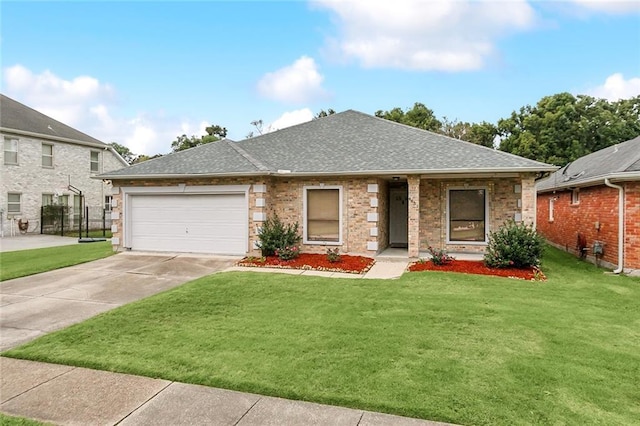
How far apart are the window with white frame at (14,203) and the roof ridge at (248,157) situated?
50.5ft

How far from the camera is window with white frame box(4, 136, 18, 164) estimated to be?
21703 mm

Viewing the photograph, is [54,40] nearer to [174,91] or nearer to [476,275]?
[174,91]

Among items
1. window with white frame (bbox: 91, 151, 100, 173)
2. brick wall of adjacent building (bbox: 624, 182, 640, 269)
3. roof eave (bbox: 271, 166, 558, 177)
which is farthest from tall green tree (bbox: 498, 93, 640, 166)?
window with white frame (bbox: 91, 151, 100, 173)

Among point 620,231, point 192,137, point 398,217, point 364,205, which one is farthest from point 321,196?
point 192,137

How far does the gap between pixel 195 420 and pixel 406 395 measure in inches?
81.2

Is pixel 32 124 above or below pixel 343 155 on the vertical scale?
above

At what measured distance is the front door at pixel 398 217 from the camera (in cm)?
1553

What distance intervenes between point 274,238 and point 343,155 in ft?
12.8

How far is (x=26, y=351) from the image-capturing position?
5.20 m

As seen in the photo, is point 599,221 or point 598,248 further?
point 599,221

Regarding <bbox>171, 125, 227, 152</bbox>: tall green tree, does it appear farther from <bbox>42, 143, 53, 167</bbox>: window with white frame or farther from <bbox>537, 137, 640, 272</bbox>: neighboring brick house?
<bbox>537, 137, 640, 272</bbox>: neighboring brick house

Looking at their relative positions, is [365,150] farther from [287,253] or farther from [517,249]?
[517,249]

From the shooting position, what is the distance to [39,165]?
23.2 m

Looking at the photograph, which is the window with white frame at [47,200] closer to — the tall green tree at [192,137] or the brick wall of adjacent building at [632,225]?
the tall green tree at [192,137]
